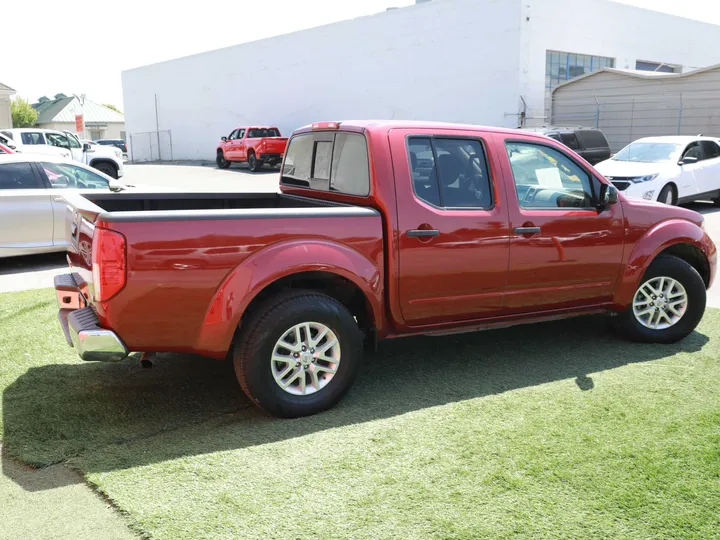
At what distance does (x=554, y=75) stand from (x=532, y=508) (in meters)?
25.1

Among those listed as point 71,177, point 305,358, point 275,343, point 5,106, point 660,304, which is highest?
point 5,106

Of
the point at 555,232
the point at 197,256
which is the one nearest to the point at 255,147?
the point at 555,232

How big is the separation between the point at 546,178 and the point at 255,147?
2449 centimetres

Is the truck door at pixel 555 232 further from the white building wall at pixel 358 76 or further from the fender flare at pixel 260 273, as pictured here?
the white building wall at pixel 358 76

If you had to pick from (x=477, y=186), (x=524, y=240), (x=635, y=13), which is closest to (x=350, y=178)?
(x=477, y=186)

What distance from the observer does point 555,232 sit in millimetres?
5176

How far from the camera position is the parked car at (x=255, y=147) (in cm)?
2841

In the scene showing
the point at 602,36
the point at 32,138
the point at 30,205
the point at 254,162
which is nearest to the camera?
the point at 30,205

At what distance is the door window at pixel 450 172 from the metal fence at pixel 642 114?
730 inches

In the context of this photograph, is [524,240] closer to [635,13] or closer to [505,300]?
[505,300]

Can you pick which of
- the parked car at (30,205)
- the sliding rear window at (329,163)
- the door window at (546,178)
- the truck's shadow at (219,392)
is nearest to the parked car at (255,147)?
the parked car at (30,205)

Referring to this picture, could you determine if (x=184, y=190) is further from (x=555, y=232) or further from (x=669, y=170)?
(x=669, y=170)

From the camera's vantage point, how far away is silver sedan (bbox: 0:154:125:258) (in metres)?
9.02

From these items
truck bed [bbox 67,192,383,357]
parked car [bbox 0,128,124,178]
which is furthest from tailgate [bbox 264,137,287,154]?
truck bed [bbox 67,192,383,357]
